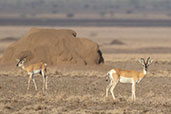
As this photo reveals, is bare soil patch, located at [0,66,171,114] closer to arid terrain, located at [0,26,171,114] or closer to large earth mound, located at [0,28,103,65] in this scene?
arid terrain, located at [0,26,171,114]

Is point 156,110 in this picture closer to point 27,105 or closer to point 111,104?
point 111,104

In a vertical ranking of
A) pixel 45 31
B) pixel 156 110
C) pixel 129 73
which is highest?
pixel 45 31

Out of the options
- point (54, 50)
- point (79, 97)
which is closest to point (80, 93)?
point (79, 97)

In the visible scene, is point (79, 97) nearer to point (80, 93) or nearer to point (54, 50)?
point (80, 93)

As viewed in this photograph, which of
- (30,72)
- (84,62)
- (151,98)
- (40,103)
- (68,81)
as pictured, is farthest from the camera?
(84,62)

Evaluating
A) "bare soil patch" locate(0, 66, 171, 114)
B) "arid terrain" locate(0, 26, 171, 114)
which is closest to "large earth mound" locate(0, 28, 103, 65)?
"arid terrain" locate(0, 26, 171, 114)

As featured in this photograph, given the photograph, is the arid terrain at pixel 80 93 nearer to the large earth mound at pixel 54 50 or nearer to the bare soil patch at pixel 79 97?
the bare soil patch at pixel 79 97

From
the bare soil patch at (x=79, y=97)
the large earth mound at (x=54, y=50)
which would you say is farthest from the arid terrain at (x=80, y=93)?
the large earth mound at (x=54, y=50)

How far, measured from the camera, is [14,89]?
22.6 m

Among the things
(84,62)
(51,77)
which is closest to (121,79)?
(51,77)

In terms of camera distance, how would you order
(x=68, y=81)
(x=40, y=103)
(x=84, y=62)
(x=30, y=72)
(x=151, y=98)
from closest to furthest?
(x=40, y=103) < (x=151, y=98) < (x=30, y=72) < (x=68, y=81) < (x=84, y=62)

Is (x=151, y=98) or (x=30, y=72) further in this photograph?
(x=30, y=72)

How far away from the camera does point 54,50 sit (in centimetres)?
A: 3156

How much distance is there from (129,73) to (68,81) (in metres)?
7.82
